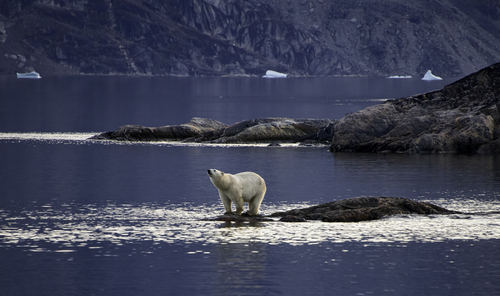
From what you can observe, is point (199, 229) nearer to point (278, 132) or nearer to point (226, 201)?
point (226, 201)

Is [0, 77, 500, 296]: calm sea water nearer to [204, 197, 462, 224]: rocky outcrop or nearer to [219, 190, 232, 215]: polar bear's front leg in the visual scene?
[204, 197, 462, 224]: rocky outcrop

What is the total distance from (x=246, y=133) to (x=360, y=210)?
1268 inches

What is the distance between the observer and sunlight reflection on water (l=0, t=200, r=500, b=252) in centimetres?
2153

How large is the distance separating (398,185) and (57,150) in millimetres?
24317

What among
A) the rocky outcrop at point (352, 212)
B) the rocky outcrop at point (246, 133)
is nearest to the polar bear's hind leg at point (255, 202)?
the rocky outcrop at point (352, 212)

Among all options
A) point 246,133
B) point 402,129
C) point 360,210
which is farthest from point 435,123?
point 360,210

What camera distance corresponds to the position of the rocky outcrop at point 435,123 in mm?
47094

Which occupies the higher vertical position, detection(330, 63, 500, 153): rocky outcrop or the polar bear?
detection(330, 63, 500, 153): rocky outcrop

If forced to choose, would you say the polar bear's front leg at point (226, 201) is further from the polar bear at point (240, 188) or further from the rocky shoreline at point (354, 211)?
the rocky shoreline at point (354, 211)

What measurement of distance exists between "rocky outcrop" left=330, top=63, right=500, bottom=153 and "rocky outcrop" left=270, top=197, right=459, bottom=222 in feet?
73.6

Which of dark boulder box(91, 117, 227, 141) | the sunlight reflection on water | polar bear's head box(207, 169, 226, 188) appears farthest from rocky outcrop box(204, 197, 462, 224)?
dark boulder box(91, 117, 227, 141)

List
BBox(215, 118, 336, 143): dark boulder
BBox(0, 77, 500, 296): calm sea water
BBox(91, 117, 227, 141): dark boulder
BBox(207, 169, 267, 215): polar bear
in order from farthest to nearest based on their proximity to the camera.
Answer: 1. BBox(91, 117, 227, 141): dark boulder
2. BBox(215, 118, 336, 143): dark boulder
3. BBox(207, 169, 267, 215): polar bear
4. BBox(0, 77, 500, 296): calm sea water

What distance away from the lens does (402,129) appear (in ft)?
161

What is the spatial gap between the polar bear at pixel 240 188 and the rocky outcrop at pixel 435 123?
24.4m
